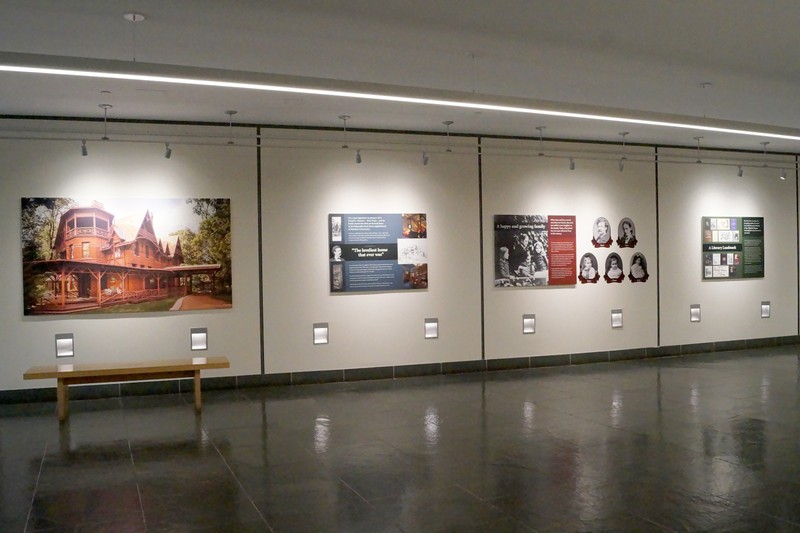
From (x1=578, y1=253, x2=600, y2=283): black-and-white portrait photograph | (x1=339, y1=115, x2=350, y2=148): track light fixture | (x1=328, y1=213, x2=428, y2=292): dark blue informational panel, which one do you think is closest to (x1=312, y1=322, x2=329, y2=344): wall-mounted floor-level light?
(x1=328, y1=213, x2=428, y2=292): dark blue informational panel

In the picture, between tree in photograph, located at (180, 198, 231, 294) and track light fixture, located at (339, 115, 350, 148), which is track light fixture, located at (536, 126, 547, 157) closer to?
track light fixture, located at (339, 115, 350, 148)

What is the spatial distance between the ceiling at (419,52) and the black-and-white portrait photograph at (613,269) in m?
3.05

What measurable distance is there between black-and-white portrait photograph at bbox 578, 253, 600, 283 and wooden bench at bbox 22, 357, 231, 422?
5.96m

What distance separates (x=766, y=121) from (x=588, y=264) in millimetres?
3281

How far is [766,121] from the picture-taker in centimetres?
1020

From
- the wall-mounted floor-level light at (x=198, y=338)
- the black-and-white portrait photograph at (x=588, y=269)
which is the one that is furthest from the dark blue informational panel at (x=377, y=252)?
the black-and-white portrait photograph at (x=588, y=269)

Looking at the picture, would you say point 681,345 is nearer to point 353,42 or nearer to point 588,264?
point 588,264

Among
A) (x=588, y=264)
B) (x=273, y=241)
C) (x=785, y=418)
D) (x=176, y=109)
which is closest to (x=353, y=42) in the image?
(x=176, y=109)

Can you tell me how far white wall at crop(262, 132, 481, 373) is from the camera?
963 cm

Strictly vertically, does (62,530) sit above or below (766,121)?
below

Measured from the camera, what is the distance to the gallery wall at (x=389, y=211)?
348 inches

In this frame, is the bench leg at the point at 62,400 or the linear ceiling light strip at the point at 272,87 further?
the bench leg at the point at 62,400

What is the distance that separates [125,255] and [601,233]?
23.7 ft

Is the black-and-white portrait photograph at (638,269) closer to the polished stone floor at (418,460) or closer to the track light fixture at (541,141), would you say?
the track light fixture at (541,141)
